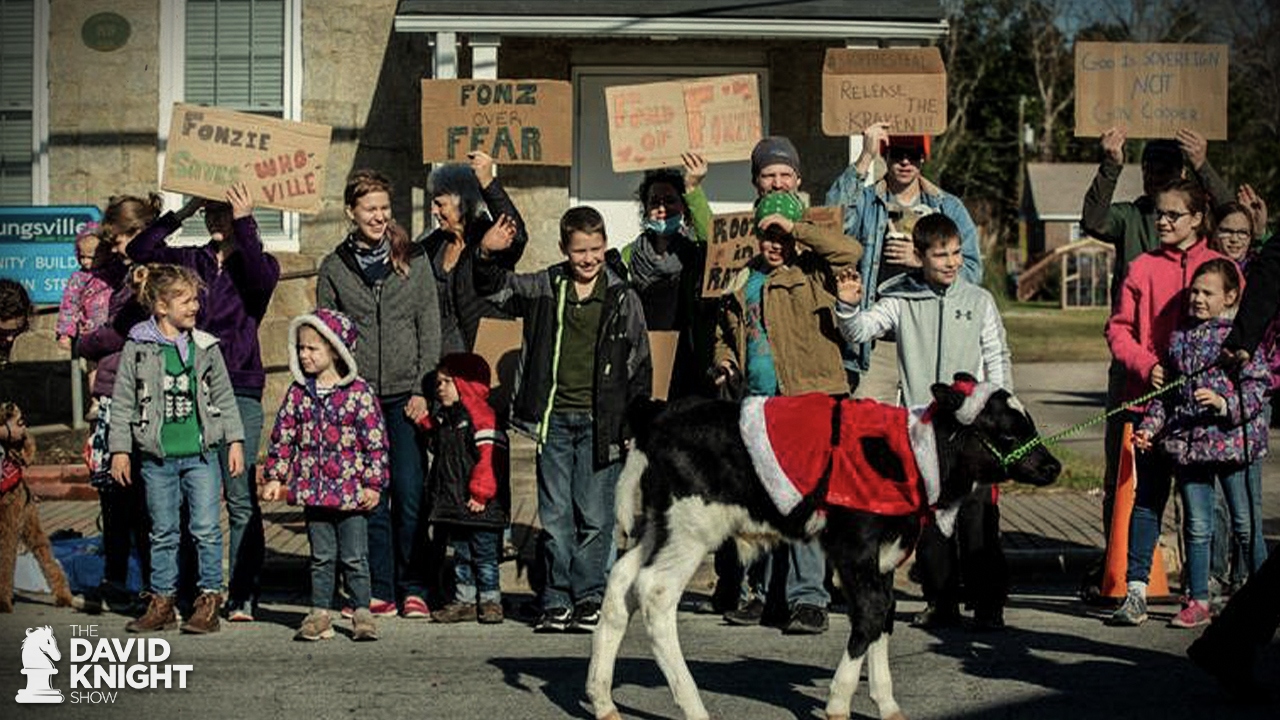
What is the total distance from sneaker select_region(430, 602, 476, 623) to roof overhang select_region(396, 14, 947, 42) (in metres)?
6.20

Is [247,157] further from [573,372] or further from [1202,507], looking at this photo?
[1202,507]

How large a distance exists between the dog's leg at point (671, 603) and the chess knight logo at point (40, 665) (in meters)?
2.53

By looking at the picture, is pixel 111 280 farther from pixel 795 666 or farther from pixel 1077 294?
pixel 1077 294

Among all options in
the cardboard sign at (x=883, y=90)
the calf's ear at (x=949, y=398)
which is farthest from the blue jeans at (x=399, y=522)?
the calf's ear at (x=949, y=398)

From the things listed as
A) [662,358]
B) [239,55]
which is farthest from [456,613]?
[239,55]

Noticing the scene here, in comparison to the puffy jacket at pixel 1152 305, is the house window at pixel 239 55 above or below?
above

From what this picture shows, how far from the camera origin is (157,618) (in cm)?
892

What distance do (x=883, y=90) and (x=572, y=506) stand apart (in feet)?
10.1

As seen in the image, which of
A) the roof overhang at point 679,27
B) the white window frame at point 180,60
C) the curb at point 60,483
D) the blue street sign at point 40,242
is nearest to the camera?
the curb at point 60,483

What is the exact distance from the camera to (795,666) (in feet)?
26.6

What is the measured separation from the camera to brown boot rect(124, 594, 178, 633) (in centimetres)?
891

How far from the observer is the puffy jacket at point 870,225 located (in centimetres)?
920

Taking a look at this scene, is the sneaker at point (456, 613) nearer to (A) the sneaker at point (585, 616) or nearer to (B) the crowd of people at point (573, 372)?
(B) the crowd of people at point (573, 372)

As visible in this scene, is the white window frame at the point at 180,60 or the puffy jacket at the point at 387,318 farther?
the white window frame at the point at 180,60
